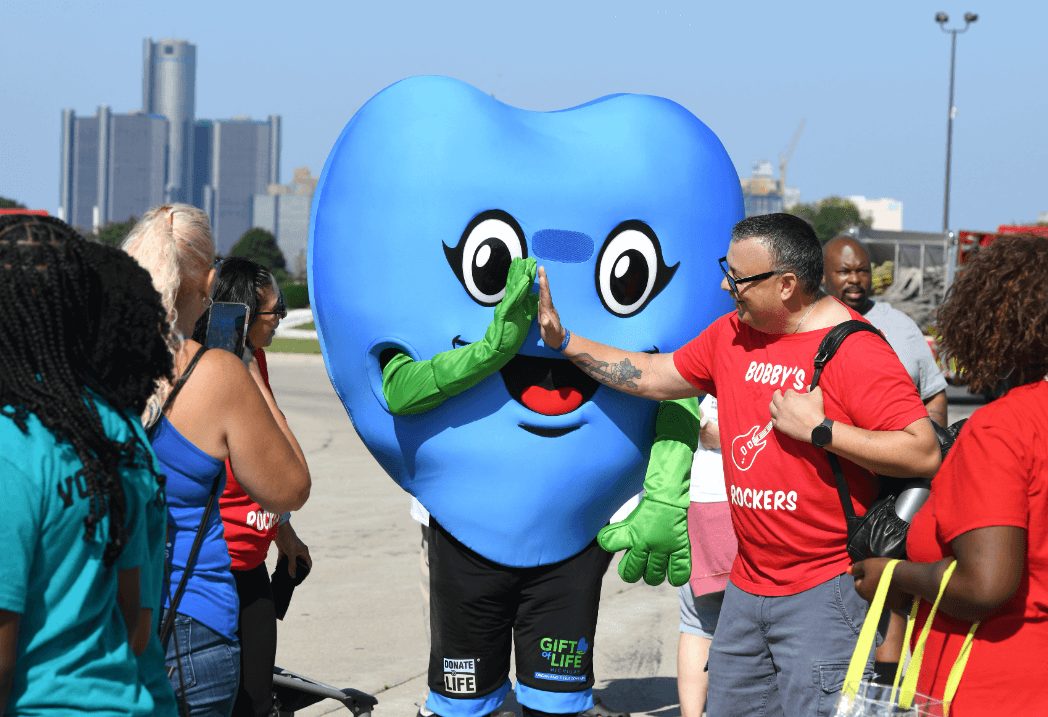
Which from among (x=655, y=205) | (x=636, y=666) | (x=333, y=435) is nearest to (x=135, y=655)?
(x=655, y=205)

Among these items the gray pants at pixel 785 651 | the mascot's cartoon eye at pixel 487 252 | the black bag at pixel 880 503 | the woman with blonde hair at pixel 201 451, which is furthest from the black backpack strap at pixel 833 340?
the woman with blonde hair at pixel 201 451

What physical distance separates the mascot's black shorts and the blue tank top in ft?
3.23

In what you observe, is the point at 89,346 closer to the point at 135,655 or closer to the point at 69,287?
the point at 69,287

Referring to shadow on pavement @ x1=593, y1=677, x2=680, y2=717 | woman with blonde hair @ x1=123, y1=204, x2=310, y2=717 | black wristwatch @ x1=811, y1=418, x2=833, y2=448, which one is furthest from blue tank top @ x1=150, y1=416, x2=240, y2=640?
shadow on pavement @ x1=593, y1=677, x2=680, y2=717

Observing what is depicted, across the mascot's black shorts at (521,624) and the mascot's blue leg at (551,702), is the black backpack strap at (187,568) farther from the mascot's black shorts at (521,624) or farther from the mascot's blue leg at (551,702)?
the mascot's blue leg at (551,702)

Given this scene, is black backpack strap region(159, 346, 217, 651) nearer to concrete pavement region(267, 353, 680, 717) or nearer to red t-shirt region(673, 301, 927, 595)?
red t-shirt region(673, 301, 927, 595)

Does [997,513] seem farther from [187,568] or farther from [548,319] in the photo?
[187,568]

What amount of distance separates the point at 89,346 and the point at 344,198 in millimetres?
1738

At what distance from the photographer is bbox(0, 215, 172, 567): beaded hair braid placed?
4.79 feet

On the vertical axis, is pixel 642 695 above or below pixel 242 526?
below

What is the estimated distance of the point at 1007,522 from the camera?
1.81 meters

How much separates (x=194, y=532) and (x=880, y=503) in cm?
151

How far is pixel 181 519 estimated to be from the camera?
7.13ft

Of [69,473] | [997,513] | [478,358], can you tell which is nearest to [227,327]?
[478,358]
